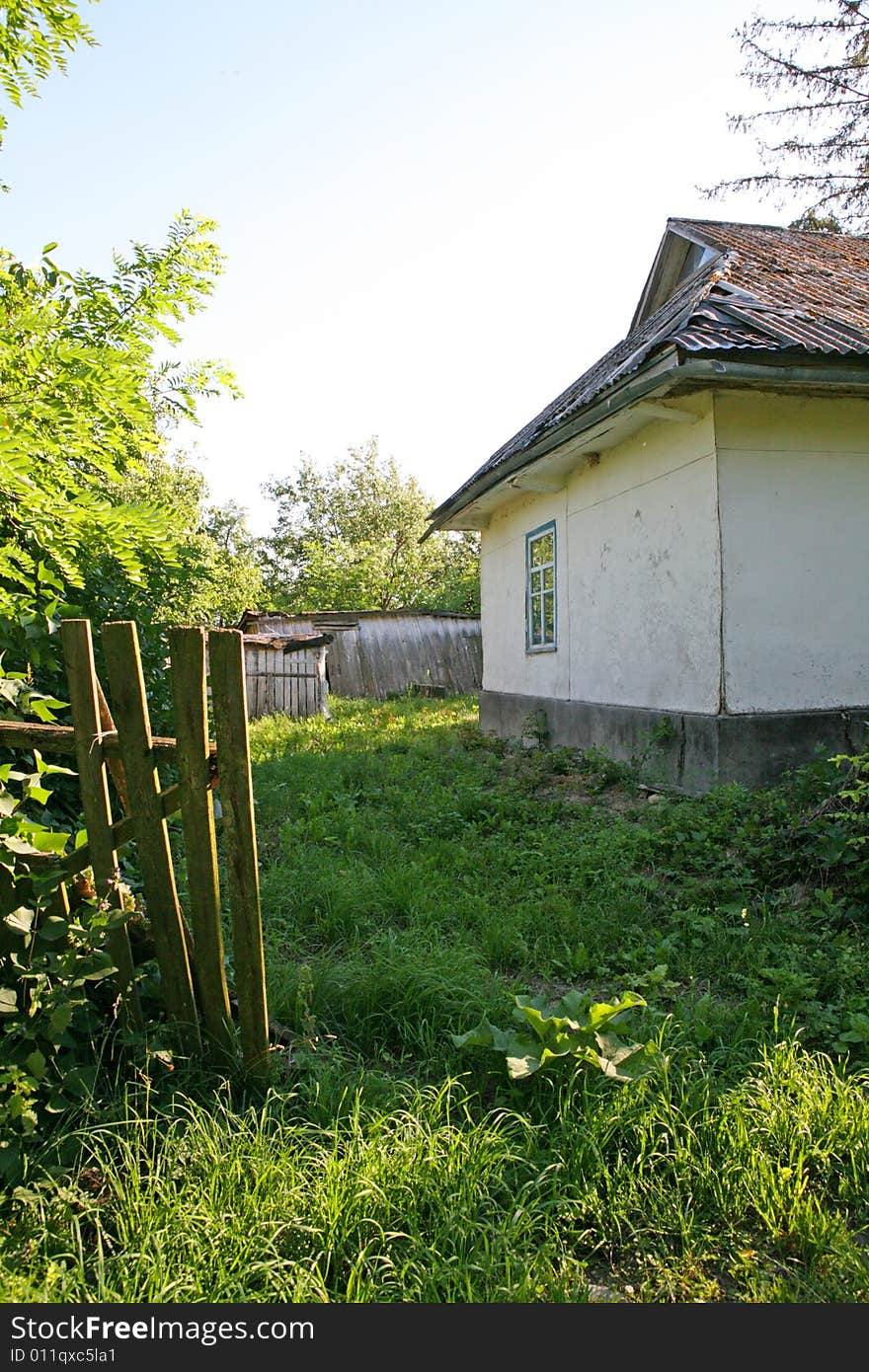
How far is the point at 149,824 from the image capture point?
2586 millimetres

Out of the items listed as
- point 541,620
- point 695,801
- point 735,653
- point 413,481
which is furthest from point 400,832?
point 413,481

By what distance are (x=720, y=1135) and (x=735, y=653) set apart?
Answer: 464 cm

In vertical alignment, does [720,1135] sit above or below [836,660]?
below

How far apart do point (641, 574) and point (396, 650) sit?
11.5 m

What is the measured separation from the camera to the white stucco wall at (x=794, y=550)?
21.6ft

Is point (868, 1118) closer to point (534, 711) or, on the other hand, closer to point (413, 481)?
point (534, 711)

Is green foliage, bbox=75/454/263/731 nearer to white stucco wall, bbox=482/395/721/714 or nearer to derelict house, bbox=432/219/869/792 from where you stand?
derelict house, bbox=432/219/869/792

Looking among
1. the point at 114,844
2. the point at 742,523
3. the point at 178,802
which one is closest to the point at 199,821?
the point at 178,802

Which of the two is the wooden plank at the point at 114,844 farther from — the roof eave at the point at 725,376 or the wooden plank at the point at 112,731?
the roof eave at the point at 725,376

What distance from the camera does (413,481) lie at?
40969 millimetres

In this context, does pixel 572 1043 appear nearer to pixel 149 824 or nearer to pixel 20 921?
pixel 149 824

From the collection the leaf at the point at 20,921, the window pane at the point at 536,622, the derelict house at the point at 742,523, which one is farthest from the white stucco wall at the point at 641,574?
the leaf at the point at 20,921

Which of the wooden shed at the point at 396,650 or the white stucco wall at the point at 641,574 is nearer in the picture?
the white stucco wall at the point at 641,574

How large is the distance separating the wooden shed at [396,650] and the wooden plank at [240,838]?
49.0 feet
